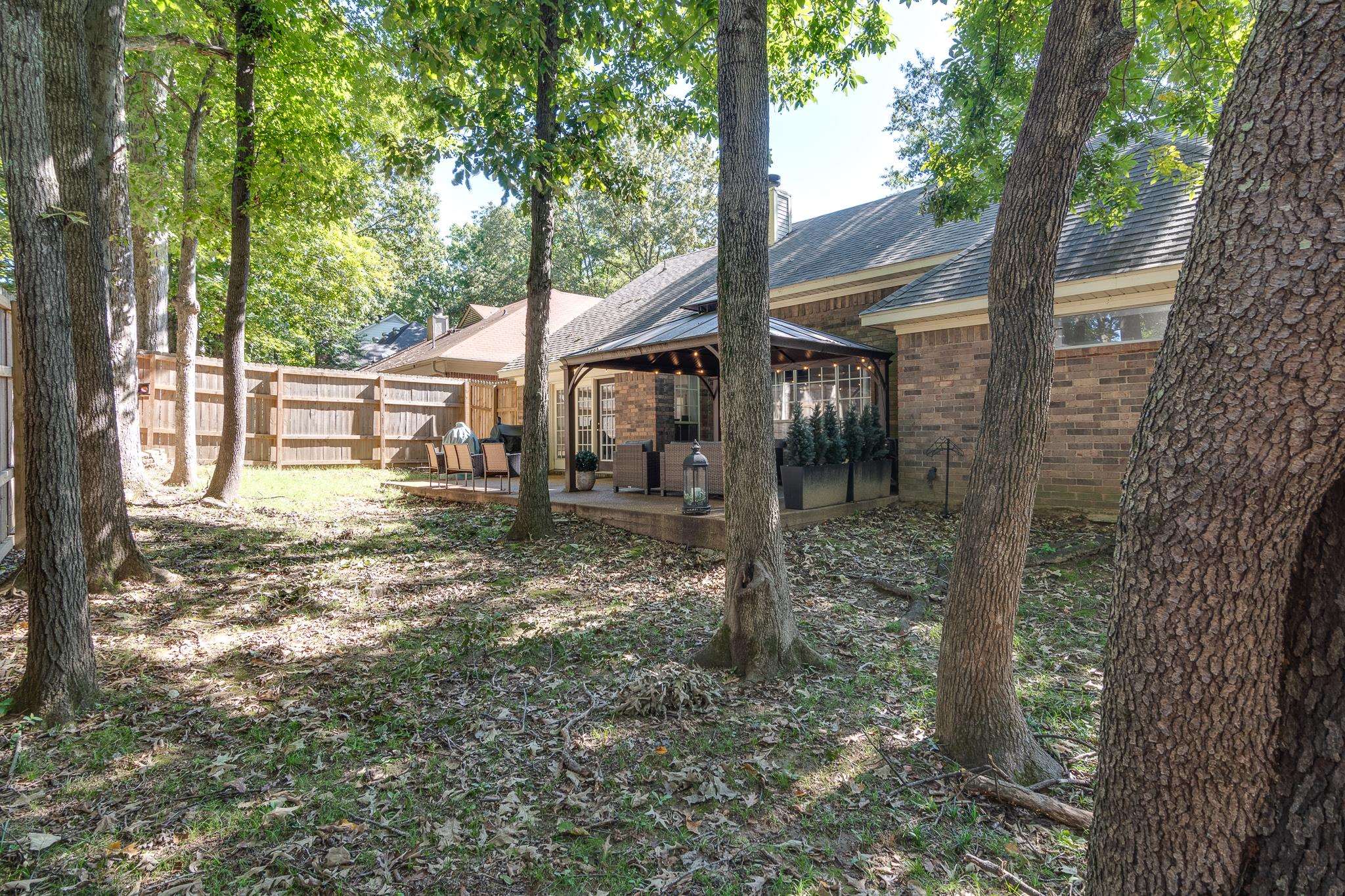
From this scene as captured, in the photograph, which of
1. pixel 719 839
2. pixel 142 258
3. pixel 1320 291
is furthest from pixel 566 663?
pixel 142 258

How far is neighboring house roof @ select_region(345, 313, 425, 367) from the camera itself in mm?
30766

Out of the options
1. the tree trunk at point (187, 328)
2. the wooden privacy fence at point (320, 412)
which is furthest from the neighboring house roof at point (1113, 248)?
the wooden privacy fence at point (320, 412)

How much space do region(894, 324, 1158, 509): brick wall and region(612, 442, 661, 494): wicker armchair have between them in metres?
3.55

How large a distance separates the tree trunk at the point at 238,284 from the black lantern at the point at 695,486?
241 inches

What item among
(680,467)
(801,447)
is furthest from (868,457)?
(680,467)

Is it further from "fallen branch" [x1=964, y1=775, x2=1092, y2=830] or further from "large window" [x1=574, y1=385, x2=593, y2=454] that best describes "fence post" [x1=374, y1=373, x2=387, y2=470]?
"fallen branch" [x1=964, y1=775, x2=1092, y2=830]

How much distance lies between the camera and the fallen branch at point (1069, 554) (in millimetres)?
6727

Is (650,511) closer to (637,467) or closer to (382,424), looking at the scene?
(637,467)

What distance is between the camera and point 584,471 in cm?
1175

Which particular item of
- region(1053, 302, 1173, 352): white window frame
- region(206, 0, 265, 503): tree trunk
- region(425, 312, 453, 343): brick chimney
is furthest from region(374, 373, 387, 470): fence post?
region(1053, 302, 1173, 352): white window frame

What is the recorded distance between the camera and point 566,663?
4492 mm

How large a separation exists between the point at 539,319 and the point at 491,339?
14960 millimetres

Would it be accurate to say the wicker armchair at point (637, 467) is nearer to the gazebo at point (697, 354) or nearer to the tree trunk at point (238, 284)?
the gazebo at point (697, 354)

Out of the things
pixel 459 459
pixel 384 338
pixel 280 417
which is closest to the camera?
pixel 459 459
